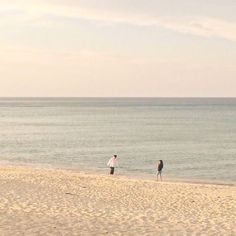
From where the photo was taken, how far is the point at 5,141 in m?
66.0

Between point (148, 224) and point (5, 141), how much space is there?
53.9m

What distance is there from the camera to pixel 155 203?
19.5 m

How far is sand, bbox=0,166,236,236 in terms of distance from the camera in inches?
538

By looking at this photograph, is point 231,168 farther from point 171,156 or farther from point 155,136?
point 155,136

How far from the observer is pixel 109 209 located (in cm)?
1723

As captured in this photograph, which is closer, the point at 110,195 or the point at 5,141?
the point at 110,195

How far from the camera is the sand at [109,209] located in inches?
538

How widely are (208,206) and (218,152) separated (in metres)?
35.4

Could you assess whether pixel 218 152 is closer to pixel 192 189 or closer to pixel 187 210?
pixel 192 189

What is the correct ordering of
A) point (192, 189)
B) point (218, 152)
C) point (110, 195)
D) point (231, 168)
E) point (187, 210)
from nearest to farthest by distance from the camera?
point (187, 210), point (110, 195), point (192, 189), point (231, 168), point (218, 152)

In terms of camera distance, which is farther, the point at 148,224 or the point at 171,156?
the point at 171,156

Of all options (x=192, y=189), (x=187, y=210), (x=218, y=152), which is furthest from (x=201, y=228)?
(x=218, y=152)

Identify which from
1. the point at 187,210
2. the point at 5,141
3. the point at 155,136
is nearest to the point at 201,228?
the point at 187,210

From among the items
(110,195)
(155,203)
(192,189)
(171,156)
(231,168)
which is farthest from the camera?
(171,156)
